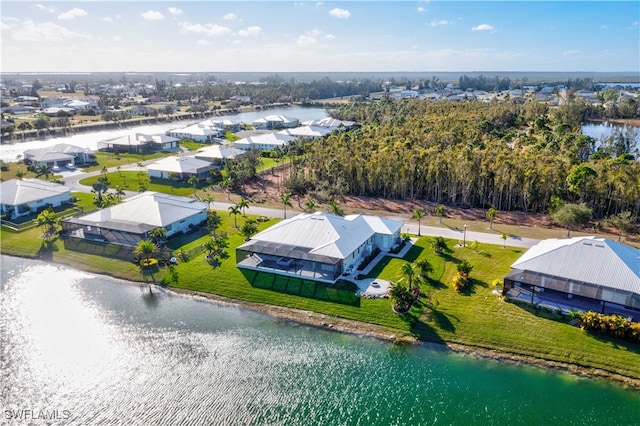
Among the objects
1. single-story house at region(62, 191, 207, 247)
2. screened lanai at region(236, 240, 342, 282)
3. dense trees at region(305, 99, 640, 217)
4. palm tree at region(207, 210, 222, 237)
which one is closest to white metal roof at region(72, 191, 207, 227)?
single-story house at region(62, 191, 207, 247)

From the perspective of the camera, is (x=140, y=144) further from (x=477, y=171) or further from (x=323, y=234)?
(x=477, y=171)

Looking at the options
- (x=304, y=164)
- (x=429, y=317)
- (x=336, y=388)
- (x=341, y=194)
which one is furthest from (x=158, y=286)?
(x=304, y=164)

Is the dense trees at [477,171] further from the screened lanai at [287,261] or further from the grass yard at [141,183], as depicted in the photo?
the screened lanai at [287,261]

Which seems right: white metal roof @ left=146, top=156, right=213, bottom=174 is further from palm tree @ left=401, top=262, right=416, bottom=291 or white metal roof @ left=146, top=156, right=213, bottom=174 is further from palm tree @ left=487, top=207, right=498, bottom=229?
palm tree @ left=401, top=262, right=416, bottom=291

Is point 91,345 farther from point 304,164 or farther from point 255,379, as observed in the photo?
point 304,164

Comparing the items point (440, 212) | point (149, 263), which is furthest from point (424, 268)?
point (149, 263)
